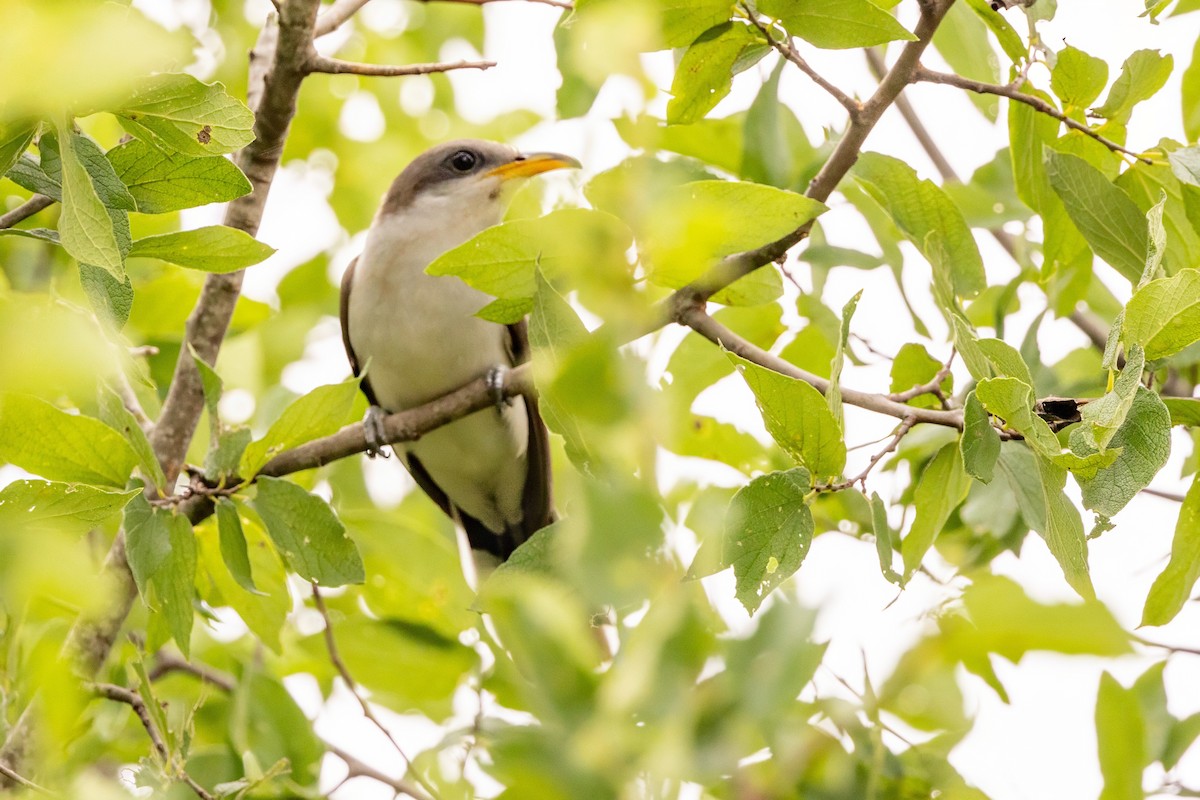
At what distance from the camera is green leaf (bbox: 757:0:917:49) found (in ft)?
8.61

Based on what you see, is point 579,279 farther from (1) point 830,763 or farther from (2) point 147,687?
(2) point 147,687

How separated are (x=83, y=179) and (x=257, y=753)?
227 centimetres

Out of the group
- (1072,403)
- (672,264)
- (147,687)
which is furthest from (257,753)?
(672,264)

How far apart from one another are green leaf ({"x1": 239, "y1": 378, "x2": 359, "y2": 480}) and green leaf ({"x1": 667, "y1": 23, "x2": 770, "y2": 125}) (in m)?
1.02

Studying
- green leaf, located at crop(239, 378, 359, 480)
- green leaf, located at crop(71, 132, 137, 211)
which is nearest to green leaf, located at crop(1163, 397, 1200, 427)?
green leaf, located at crop(239, 378, 359, 480)

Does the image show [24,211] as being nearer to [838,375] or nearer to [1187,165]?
[838,375]

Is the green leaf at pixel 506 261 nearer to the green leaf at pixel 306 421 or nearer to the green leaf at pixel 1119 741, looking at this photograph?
the green leaf at pixel 306 421

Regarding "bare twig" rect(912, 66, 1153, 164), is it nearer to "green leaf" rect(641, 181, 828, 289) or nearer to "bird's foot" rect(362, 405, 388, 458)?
"green leaf" rect(641, 181, 828, 289)

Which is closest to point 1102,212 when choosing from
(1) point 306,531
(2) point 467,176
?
(1) point 306,531

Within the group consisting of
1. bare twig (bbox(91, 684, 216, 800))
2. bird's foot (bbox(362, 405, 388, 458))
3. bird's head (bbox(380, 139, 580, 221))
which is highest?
bird's head (bbox(380, 139, 580, 221))

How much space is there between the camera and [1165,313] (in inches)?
89.7

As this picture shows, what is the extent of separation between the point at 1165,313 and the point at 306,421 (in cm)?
195

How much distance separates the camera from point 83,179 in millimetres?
1983

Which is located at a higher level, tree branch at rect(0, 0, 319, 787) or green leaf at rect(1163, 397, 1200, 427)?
green leaf at rect(1163, 397, 1200, 427)
